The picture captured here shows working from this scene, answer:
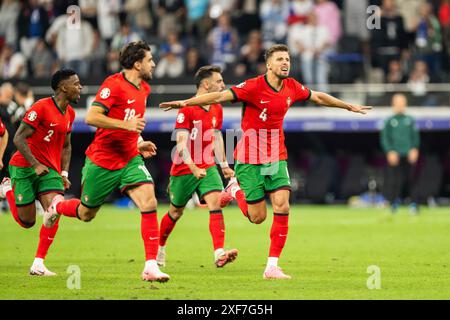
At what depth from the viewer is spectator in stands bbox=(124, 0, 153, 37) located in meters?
28.8

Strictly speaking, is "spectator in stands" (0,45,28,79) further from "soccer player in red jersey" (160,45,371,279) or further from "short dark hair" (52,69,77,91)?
"soccer player in red jersey" (160,45,371,279)

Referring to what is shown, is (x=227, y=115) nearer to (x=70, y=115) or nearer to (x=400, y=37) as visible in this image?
(x=400, y=37)

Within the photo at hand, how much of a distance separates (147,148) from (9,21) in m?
18.5

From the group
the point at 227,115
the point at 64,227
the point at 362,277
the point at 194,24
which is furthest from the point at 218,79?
the point at 194,24

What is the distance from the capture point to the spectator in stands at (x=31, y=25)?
2897cm

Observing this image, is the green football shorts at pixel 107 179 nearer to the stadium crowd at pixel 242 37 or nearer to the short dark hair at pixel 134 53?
the short dark hair at pixel 134 53

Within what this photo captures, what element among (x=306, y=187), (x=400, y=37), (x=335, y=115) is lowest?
(x=306, y=187)

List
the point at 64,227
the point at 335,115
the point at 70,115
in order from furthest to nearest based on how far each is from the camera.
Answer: the point at 335,115 < the point at 64,227 < the point at 70,115

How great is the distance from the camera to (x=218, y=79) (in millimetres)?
14266

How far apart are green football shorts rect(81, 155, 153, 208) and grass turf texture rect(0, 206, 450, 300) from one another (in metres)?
0.88

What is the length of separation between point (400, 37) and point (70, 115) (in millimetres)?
14807

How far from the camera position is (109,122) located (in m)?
11.8

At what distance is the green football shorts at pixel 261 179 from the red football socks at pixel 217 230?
0.89m

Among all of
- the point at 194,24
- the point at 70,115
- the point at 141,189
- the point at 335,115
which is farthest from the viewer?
the point at 194,24
